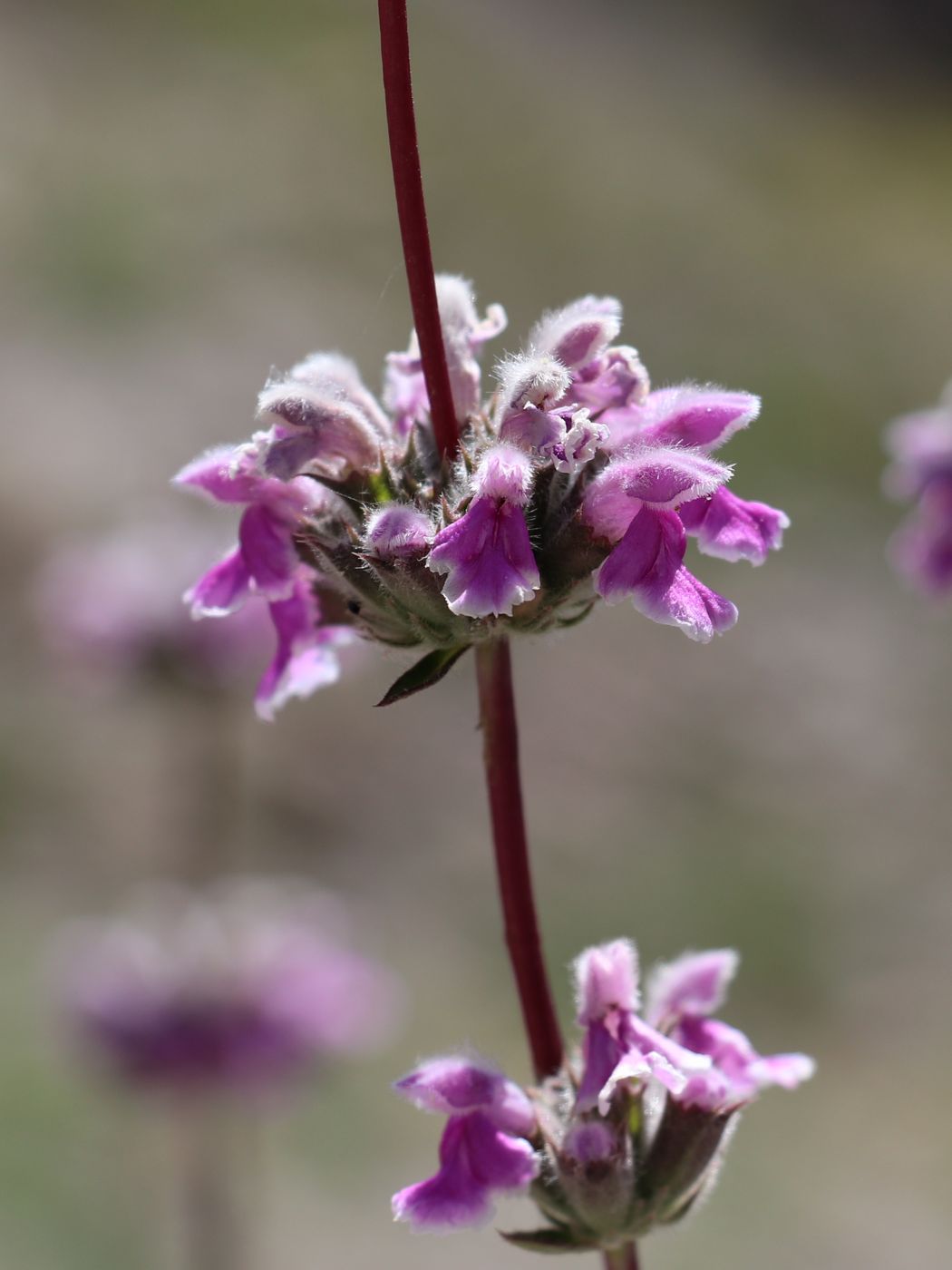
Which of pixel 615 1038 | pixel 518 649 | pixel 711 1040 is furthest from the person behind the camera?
pixel 518 649

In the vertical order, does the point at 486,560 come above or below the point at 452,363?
below

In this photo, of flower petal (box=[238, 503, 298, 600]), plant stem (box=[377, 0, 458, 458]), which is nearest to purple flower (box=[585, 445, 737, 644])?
plant stem (box=[377, 0, 458, 458])

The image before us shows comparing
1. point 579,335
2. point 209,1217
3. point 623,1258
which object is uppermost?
point 579,335

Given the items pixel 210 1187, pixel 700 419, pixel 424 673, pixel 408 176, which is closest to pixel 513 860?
pixel 424 673

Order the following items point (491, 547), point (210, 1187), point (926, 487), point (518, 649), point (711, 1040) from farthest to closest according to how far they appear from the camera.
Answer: point (518, 649) → point (210, 1187) → point (926, 487) → point (711, 1040) → point (491, 547)

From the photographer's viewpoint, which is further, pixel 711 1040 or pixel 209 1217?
pixel 209 1217

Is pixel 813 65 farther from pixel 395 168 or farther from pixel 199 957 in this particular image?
pixel 395 168

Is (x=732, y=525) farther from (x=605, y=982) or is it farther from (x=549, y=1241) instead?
(x=549, y=1241)
